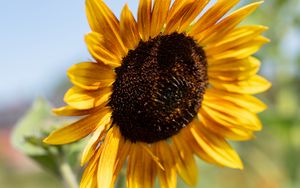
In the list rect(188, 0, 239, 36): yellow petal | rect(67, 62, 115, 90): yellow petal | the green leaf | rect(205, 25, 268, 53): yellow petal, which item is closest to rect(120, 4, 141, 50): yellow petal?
rect(67, 62, 115, 90): yellow petal

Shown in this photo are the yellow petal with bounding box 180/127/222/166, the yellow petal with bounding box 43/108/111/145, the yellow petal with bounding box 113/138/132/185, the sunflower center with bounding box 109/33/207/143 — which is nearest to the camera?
the yellow petal with bounding box 43/108/111/145

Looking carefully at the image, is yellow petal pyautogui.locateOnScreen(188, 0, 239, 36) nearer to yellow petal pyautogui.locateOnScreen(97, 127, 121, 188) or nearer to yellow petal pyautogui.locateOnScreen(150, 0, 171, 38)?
yellow petal pyautogui.locateOnScreen(150, 0, 171, 38)

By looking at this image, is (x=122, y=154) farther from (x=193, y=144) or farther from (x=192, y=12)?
(x=192, y=12)

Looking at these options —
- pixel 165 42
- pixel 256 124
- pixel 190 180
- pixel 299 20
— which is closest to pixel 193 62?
pixel 165 42

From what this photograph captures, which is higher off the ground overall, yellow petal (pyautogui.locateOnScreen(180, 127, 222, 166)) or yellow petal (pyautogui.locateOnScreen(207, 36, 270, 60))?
yellow petal (pyautogui.locateOnScreen(207, 36, 270, 60))

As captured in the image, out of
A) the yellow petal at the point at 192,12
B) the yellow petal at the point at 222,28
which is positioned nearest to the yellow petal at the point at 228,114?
the yellow petal at the point at 222,28

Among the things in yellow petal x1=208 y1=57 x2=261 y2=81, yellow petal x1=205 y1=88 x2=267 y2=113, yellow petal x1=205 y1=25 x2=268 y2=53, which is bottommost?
yellow petal x1=205 y1=88 x2=267 y2=113

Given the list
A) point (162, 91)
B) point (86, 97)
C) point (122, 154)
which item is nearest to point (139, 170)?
point (122, 154)

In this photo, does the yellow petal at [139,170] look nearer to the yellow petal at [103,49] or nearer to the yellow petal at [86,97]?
the yellow petal at [86,97]
